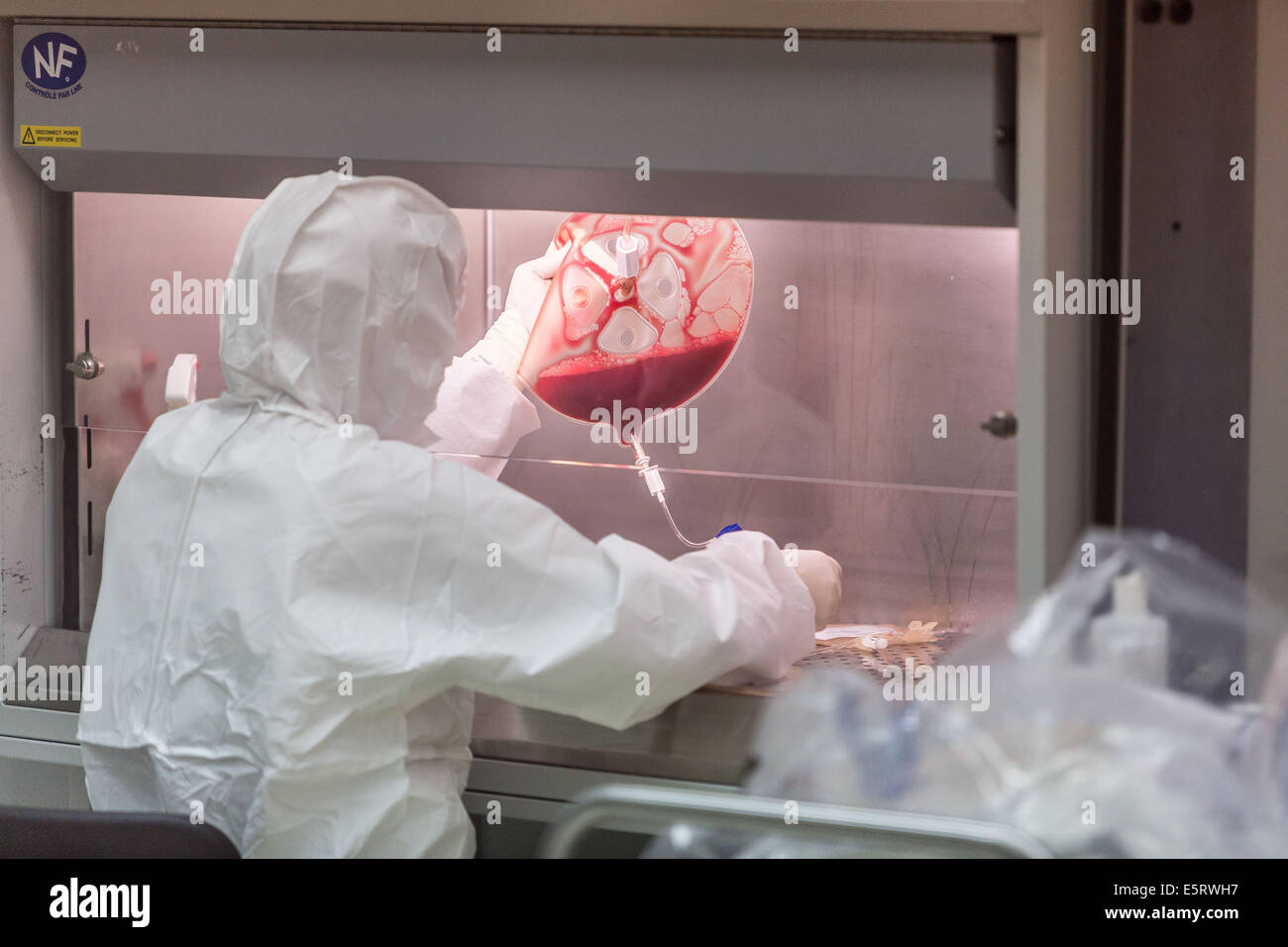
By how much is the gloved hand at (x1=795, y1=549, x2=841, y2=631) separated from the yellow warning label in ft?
3.33

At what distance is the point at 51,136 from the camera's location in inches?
61.1

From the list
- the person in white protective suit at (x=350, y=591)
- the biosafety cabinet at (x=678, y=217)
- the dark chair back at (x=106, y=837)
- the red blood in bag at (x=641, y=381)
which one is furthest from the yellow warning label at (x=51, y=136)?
the dark chair back at (x=106, y=837)

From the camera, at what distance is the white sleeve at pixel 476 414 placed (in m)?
1.77

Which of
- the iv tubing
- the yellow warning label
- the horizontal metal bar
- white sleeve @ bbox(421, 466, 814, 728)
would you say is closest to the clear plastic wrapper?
the horizontal metal bar

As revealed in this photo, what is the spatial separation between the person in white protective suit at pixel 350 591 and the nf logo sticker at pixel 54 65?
0.40 m

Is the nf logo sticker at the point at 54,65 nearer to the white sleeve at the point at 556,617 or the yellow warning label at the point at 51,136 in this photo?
the yellow warning label at the point at 51,136

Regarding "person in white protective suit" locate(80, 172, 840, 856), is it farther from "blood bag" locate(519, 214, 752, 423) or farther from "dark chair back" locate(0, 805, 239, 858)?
"blood bag" locate(519, 214, 752, 423)

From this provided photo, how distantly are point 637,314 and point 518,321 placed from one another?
0.64ft

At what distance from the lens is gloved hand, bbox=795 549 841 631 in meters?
1.60
